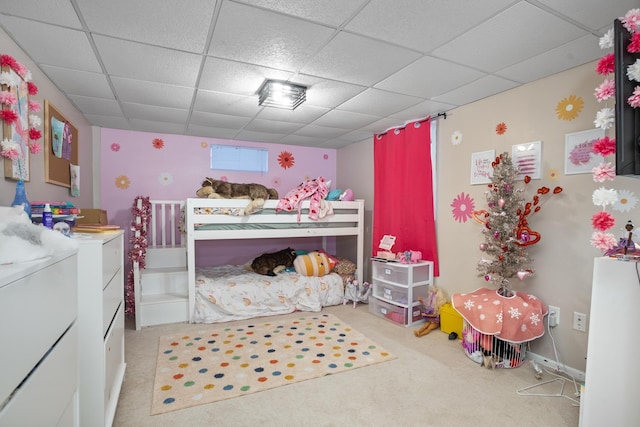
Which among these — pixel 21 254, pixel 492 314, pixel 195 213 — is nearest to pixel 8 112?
pixel 21 254

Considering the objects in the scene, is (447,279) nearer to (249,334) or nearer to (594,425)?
(594,425)

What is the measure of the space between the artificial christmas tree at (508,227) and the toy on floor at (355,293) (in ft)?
5.32

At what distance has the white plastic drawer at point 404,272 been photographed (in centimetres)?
315

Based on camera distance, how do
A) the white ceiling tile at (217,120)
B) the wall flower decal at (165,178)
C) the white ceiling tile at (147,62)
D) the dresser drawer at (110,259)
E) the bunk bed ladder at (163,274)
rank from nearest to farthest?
the dresser drawer at (110,259) < the white ceiling tile at (147,62) < the bunk bed ladder at (163,274) < the white ceiling tile at (217,120) < the wall flower decal at (165,178)

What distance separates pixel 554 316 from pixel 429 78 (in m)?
1.97

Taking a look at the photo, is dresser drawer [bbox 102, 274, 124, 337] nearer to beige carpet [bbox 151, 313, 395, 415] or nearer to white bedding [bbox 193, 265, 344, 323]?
beige carpet [bbox 151, 313, 395, 415]

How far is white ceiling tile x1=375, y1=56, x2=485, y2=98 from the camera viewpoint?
7.00 feet

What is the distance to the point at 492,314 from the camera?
225 cm

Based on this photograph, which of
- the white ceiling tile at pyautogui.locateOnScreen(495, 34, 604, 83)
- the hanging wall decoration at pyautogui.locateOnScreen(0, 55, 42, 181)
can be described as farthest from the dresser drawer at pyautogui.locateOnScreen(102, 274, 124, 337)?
the white ceiling tile at pyautogui.locateOnScreen(495, 34, 604, 83)

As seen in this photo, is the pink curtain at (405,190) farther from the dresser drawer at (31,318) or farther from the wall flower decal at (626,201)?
the dresser drawer at (31,318)

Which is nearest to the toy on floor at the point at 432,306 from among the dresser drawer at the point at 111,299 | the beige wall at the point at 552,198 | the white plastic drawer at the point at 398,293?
the white plastic drawer at the point at 398,293

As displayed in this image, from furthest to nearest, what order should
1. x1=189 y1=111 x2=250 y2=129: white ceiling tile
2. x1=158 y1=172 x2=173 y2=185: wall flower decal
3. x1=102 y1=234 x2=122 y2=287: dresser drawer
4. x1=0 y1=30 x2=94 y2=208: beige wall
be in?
x1=158 y1=172 x2=173 y2=185: wall flower decal → x1=189 y1=111 x2=250 y2=129: white ceiling tile → x1=0 y1=30 x2=94 y2=208: beige wall → x1=102 y1=234 x2=122 y2=287: dresser drawer

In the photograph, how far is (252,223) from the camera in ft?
11.1

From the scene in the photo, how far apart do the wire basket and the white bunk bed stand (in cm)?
174
